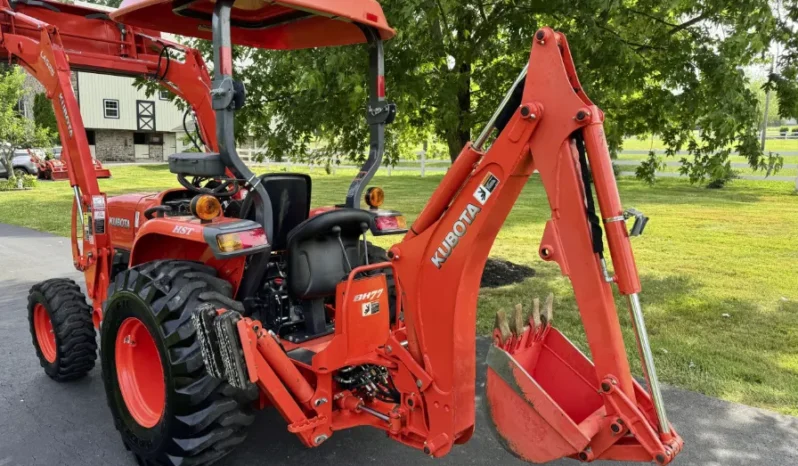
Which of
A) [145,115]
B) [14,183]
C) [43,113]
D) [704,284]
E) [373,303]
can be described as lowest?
[704,284]

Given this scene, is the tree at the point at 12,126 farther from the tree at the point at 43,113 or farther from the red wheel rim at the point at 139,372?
the red wheel rim at the point at 139,372

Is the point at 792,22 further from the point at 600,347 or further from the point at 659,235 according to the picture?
the point at 659,235

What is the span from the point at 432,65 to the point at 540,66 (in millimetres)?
3918

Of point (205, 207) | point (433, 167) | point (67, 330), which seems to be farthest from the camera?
point (433, 167)

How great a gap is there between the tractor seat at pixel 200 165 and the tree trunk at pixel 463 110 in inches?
137

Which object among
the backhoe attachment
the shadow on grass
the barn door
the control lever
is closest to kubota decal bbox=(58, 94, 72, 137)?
the control lever

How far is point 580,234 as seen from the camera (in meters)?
2.25

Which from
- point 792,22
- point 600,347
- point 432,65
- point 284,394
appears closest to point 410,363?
point 284,394

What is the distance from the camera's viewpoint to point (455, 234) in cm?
252

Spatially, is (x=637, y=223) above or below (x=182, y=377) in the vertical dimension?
above

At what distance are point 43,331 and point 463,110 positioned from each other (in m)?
4.35

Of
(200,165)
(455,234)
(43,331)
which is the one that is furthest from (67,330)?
(455,234)

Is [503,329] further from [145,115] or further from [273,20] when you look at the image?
[145,115]

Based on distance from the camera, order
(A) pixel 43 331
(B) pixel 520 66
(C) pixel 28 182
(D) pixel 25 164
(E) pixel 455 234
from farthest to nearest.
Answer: (D) pixel 25 164 → (C) pixel 28 182 → (B) pixel 520 66 → (A) pixel 43 331 → (E) pixel 455 234
